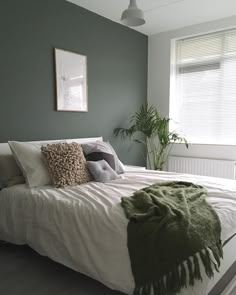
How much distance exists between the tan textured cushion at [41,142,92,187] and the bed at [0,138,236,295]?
122 millimetres

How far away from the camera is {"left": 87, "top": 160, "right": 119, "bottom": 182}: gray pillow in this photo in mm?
2498

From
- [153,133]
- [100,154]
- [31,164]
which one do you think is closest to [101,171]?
[100,154]

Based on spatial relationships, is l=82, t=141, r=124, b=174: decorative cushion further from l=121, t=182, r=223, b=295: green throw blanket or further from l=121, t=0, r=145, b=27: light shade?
l=121, t=0, r=145, b=27: light shade

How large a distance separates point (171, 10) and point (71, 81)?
63.1 inches

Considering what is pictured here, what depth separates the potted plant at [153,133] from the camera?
3.95 metres

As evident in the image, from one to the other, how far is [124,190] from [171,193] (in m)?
0.42

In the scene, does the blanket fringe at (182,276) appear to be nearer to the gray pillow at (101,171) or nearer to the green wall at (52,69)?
the gray pillow at (101,171)

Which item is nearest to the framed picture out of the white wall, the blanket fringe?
the white wall

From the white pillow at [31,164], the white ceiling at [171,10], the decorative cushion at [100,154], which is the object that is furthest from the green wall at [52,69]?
the decorative cushion at [100,154]

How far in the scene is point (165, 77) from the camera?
4234mm

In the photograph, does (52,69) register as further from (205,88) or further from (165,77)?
(205,88)

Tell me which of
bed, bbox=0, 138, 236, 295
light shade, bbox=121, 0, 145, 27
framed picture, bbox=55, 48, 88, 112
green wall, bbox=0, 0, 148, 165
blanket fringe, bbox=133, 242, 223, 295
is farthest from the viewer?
framed picture, bbox=55, 48, 88, 112

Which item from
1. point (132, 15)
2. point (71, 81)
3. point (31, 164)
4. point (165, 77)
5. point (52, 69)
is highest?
point (132, 15)

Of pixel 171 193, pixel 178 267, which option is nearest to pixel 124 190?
pixel 171 193
